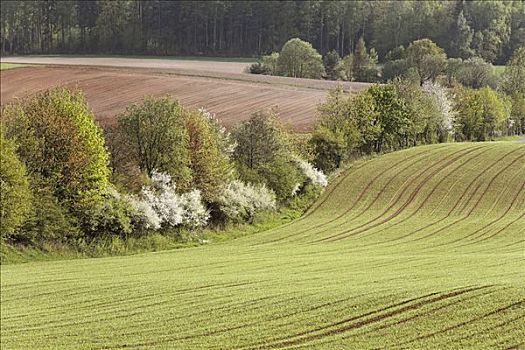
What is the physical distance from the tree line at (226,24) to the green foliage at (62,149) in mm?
101477

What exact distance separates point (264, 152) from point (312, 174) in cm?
589

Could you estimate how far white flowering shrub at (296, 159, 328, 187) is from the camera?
6225 centimetres

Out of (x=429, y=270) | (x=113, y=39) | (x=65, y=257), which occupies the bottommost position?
(x=65, y=257)

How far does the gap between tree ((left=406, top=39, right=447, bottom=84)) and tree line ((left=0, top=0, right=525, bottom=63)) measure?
26.4 meters

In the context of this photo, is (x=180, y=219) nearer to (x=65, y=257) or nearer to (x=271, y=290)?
(x=65, y=257)

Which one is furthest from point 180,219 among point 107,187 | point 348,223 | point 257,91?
point 257,91

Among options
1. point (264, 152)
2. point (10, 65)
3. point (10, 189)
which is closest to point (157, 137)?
point (264, 152)

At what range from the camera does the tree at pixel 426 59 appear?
10494 cm

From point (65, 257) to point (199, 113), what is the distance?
17049mm

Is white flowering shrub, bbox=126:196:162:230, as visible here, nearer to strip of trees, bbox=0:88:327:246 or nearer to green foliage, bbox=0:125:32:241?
strip of trees, bbox=0:88:327:246

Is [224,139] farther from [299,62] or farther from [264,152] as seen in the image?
[299,62]

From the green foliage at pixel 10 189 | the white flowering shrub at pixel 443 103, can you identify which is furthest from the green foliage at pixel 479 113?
the green foliage at pixel 10 189

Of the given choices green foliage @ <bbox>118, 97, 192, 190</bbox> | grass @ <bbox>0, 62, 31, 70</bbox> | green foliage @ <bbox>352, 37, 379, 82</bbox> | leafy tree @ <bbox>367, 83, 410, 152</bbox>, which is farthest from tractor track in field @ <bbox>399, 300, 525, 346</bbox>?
grass @ <bbox>0, 62, 31, 70</bbox>

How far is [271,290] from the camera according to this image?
27.9 meters
